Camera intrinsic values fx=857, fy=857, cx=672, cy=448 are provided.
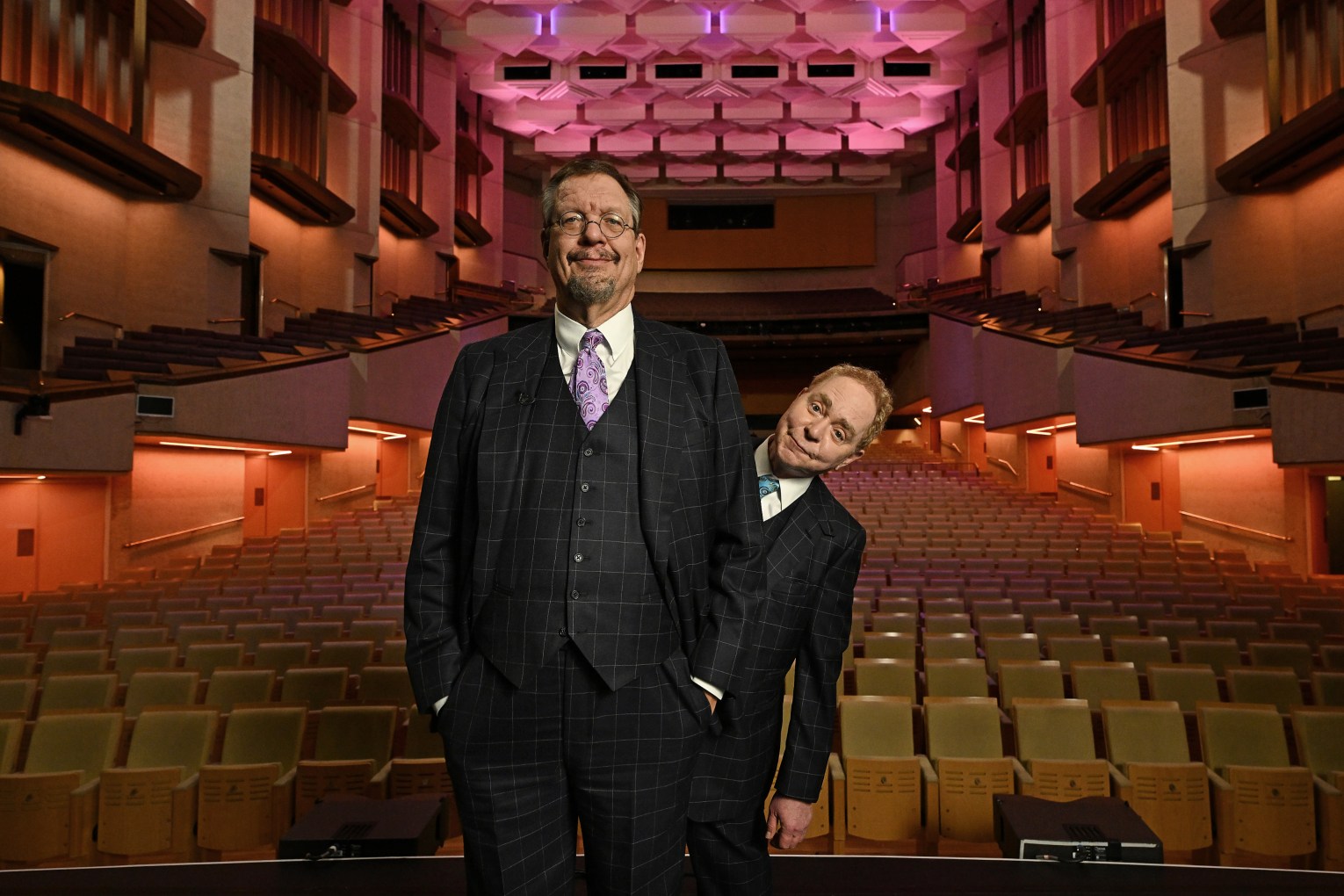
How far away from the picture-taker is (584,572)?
1.17 meters

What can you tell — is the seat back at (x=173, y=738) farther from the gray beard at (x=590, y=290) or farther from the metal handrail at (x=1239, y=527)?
the metal handrail at (x=1239, y=527)

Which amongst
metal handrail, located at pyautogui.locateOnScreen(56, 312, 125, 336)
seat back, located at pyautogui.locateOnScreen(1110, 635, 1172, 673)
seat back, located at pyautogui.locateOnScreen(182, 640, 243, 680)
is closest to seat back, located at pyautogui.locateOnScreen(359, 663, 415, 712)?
seat back, located at pyautogui.locateOnScreen(182, 640, 243, 680)

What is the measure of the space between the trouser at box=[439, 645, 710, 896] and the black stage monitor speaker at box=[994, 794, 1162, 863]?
4.78 ft

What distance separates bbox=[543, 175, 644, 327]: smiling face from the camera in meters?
1.24

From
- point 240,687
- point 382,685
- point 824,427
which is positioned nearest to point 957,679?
point 382,685

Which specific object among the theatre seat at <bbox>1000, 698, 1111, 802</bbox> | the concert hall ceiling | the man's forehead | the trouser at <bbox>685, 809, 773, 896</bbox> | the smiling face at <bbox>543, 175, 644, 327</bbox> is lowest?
the theatre seat at <bbox>1000, 698, 1111, 802</bbox>

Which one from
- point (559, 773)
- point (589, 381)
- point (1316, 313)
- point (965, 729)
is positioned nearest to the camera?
point (559, 773)

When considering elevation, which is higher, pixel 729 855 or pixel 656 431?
pixel 656 431

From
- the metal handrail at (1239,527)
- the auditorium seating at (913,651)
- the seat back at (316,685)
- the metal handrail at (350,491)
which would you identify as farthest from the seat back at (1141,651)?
the metal handrail at (350,491)

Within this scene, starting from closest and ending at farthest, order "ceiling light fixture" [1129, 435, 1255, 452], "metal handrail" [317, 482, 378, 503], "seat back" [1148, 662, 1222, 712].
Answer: "seat back" [1148, 662, 1222, 712] < "ceiling light fixture" [1129, 435, 1255, 452] < "metal handrail" [317, 482, 378, 503]

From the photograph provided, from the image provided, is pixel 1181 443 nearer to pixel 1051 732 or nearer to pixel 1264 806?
pixel 1051 732

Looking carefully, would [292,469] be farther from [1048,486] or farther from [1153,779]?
[1048,486]

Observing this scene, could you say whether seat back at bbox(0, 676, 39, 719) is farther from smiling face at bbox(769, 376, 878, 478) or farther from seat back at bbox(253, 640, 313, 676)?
smiling face at bbox(769, 376, 878, 478)

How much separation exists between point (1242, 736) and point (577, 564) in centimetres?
321
